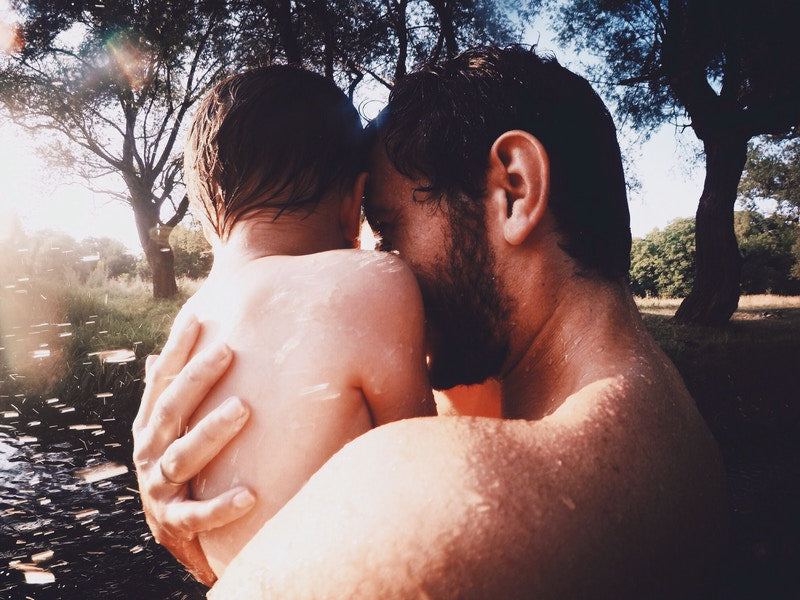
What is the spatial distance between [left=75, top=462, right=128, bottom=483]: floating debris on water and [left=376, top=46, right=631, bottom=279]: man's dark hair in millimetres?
4123

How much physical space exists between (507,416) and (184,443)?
1082mm

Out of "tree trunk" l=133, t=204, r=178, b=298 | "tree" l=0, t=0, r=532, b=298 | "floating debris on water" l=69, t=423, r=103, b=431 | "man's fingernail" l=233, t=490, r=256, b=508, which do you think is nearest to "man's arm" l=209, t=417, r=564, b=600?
"man's fingernail" l=233, t=490, r=256, b=508

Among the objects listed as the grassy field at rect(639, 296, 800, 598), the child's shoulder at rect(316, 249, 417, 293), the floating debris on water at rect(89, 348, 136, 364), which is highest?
the child's shoulder at rect(316, 249, 417, 293)

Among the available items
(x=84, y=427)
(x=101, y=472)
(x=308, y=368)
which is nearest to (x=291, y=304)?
(x=308, y=368)

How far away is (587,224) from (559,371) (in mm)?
516

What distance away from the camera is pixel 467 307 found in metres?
1.67

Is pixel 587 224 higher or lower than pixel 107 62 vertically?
lower

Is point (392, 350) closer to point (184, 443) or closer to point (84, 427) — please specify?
point (184, 443)

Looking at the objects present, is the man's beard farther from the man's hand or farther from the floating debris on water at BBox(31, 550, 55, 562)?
the floating debris on water at BBox(31, 550, 55, 562)

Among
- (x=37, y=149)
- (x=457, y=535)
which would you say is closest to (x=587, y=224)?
(x=457, y=535)

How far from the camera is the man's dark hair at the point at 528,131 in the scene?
5.20ft

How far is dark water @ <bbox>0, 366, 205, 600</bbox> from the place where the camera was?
2.96 metres

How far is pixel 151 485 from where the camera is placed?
1363 mm

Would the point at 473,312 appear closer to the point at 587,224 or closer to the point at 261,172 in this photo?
the point at 587,224
